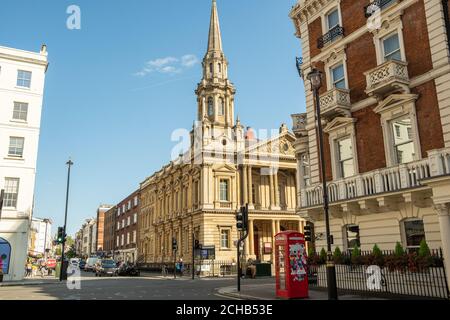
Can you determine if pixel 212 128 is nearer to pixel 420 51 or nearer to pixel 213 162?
pixel 213 162

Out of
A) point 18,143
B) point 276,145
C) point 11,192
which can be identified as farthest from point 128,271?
point 276,145

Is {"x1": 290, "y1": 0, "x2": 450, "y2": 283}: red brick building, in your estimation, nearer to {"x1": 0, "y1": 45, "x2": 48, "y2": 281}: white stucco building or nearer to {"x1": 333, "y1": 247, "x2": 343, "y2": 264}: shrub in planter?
{"x1": 333, "y1": 247, "x2": 343, "y2": 264}: shrub in planter

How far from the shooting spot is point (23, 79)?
36000 millimetres

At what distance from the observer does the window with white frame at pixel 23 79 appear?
3584 centimetres

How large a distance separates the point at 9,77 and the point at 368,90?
101ft

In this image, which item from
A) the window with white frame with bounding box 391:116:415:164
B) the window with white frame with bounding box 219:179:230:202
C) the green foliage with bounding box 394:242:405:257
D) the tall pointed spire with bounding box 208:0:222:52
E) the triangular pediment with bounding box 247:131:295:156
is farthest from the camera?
the tall pointed spire with bounding box 208:0:222:52

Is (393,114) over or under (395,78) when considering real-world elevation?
under

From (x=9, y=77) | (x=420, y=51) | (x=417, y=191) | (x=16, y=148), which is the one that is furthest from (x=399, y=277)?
(x=9, y=77)

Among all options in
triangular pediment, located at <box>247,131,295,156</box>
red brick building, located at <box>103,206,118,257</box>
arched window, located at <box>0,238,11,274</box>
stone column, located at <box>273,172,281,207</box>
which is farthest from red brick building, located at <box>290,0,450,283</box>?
red brick building, located at <box>103,206,118,257</box>

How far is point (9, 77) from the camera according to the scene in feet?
116

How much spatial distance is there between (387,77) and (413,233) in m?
6.21

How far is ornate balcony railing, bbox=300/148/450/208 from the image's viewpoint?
14.0 meters

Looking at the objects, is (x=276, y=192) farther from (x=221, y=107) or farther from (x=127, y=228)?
(x=127, y=228)

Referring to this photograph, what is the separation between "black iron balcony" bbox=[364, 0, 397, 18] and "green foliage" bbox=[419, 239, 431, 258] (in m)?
10.4
